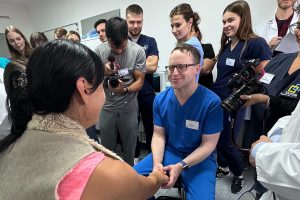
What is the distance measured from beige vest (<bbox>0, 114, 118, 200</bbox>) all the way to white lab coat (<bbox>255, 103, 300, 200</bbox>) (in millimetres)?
547

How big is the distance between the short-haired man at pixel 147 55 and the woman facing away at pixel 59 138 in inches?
65.0

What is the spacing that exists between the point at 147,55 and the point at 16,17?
4.86 m

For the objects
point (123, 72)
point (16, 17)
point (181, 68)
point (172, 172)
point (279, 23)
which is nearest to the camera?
point (172, 172)

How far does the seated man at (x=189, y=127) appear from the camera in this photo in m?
1.37

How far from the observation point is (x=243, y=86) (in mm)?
1325

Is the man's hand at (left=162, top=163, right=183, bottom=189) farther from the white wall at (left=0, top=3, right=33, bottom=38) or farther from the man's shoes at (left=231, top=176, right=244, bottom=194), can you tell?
the white wall at (left=0, top=3, right=33, bottom=38)

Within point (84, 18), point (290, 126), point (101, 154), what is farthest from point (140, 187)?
point (84, 18)

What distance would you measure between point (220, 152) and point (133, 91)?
100cm

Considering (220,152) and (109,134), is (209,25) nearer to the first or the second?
(220,152)

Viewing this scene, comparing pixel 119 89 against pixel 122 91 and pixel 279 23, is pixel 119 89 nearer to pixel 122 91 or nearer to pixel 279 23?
pixel 122 91

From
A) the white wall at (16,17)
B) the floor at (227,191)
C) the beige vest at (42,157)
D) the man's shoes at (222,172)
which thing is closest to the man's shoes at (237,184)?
the floor at (227,191)

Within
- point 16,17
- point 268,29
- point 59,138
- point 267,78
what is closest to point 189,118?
point 267,78

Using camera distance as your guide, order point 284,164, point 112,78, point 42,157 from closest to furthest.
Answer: point 42,157, point 284,164, point 112,78

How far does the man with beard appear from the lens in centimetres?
208
